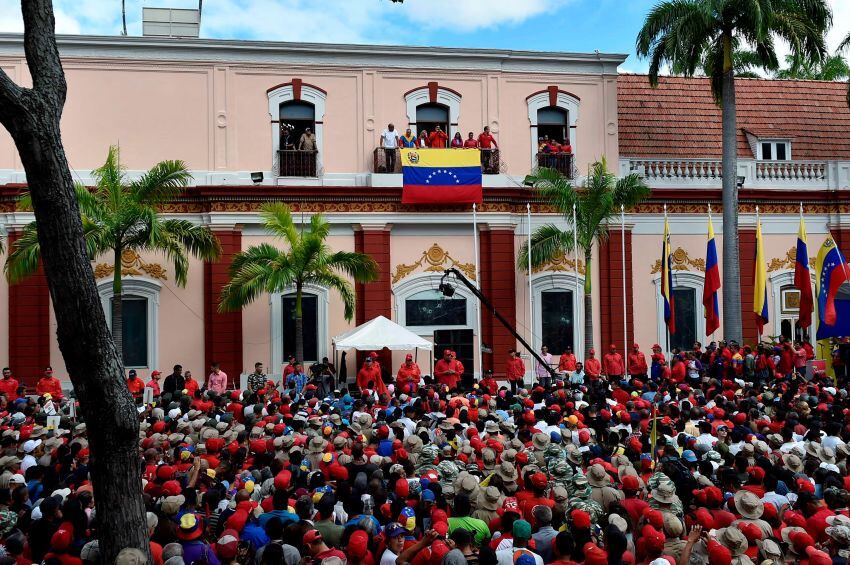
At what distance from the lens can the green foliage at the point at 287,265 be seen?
2077cm

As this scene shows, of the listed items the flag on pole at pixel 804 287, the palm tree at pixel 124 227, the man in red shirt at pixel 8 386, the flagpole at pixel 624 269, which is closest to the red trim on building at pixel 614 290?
the flagpole at pixel 624 269

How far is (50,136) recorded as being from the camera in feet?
24.0

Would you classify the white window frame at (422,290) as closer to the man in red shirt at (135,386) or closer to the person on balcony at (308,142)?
the person on balcony at (308,142)

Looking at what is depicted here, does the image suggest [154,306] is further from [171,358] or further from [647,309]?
[647,309]

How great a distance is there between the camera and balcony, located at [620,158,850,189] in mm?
25547

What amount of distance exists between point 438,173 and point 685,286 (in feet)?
25.5

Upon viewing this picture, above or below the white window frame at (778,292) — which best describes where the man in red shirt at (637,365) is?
below

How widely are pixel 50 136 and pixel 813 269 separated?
23584 mm

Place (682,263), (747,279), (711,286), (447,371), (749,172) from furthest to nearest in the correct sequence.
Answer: (749,172), (747,279), (682,263), (711,286), (447,371)

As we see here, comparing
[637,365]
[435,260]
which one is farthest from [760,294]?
[435,260]

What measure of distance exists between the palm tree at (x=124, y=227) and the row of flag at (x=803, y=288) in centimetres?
1121

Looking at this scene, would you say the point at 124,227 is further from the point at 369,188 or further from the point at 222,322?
the point at 369,188

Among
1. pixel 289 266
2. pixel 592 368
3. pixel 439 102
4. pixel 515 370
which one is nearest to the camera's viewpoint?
pixel 515 370

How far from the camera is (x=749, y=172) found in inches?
1037
